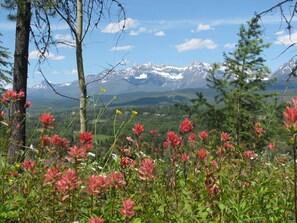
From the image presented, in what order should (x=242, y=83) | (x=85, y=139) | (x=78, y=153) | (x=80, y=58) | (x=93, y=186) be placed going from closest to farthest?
1. (x=93, y=186)
2. (x=78, y=153)
3. (x=85, y=139)
4. (x=80, y=58)
5. (x=242, y=83)

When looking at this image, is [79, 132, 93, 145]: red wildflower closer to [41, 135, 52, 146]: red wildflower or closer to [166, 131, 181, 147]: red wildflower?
[41, 135, 52, 146]: red wildflower

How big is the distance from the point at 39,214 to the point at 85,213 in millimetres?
371

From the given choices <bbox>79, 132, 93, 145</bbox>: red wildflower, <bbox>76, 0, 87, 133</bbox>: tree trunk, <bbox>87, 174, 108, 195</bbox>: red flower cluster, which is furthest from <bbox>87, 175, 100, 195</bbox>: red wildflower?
<bbox>76, 0, 87, 133</bbox>: tree trunk

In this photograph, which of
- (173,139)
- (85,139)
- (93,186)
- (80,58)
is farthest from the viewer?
(80,58)

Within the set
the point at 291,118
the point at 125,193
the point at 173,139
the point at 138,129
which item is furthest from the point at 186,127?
the point at 291,118

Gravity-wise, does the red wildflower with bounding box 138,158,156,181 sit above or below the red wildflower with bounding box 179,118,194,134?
below

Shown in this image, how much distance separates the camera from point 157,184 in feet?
14.6

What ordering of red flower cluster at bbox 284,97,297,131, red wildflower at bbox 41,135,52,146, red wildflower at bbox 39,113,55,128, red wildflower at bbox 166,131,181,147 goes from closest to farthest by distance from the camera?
red flower cluster at bbox 284,97,297,131
red wildflower at bbox 39,113,55,128
red wildflower at bbox 41,135,52,146
red wildflower at bbox 166,131,181,147

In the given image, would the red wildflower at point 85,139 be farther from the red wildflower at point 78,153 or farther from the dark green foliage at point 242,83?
the dark green foliage at point 242,83

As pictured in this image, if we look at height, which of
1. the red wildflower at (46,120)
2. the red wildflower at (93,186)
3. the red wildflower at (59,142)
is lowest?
the red wildflower at (93,186)

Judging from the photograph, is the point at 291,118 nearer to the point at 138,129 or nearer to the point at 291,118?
the point at 291,118

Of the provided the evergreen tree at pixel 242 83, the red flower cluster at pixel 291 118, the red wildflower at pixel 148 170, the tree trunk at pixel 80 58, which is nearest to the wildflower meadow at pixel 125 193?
the red wildflower at pixel 148 170

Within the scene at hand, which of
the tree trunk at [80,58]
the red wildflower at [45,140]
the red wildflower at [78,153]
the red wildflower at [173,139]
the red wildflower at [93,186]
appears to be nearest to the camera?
the red wildflower at [93,186]

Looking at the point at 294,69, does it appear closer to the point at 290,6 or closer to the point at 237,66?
the point at 290,6
